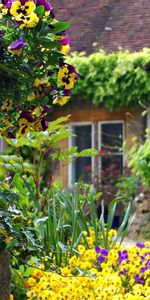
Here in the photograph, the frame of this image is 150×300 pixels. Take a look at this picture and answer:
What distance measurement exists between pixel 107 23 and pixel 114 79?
314 centimetres

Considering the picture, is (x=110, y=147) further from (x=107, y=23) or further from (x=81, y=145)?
(x=107, y=23)

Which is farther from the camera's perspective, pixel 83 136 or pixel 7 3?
pixel 83 136

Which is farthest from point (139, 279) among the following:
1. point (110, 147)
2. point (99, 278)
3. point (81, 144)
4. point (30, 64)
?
point (81, 144)

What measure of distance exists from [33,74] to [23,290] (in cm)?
179

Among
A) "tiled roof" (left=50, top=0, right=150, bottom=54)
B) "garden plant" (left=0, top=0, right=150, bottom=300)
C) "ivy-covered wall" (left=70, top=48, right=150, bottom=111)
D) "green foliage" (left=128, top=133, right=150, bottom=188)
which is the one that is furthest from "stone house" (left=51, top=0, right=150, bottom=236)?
"garden plant" (left=0, top=0, right=150, bottom=300)

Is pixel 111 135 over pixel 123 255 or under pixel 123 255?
over

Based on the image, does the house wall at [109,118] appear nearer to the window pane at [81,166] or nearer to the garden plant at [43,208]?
the window pane at [81,166]

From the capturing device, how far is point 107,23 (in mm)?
17172

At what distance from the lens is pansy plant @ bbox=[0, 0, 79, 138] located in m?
2.78

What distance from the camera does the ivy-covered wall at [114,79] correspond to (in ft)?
46.4

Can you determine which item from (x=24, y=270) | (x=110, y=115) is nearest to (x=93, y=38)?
(x=110, y=115)

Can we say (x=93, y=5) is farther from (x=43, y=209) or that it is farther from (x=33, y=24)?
(x=33, y=24)

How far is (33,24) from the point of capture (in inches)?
107

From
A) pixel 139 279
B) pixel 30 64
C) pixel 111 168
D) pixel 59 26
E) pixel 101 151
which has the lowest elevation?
pixel 139 279
